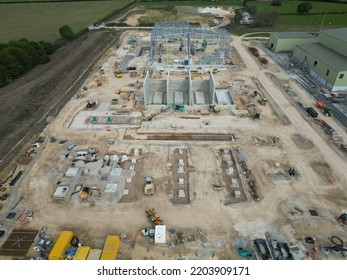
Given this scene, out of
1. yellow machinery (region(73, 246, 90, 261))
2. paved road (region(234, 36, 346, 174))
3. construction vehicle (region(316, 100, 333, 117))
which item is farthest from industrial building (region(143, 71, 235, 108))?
yellow machinery (region(73, 246, 90, 261))

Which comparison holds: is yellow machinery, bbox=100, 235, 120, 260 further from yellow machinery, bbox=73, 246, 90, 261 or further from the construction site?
yellow machinery, bbox=73, 246, 90, 261

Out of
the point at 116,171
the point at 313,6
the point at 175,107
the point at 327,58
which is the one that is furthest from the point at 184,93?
the point at 313,6

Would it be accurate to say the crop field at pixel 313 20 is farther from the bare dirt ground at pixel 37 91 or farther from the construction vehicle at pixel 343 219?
the construction vehicle at pixel 343 219

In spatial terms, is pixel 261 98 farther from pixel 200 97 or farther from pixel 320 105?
pixel 200 97

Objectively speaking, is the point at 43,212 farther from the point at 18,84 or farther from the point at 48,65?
the point at 48,65

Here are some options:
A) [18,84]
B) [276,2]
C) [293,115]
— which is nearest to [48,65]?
[18,84]

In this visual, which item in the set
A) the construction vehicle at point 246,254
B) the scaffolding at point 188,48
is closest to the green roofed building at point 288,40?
the scaffolding at point 188,48

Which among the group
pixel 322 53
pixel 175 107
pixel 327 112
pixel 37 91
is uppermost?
pixel 322 53
